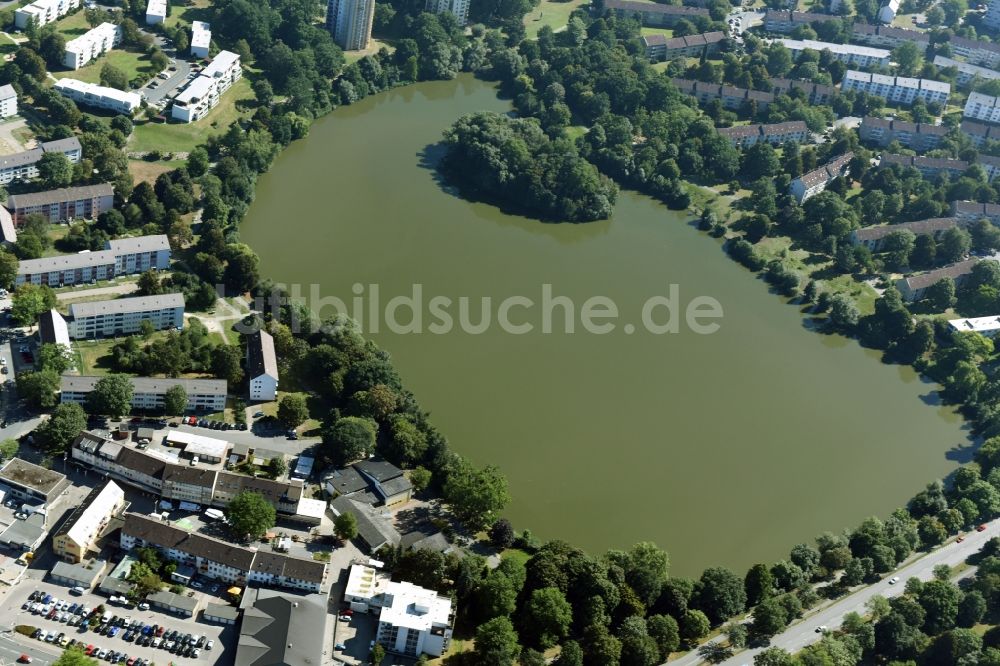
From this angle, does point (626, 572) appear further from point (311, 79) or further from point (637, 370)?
point (311, 79)

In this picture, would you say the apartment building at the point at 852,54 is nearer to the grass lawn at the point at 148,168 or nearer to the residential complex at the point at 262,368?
the grass lawn at the point at 148,168

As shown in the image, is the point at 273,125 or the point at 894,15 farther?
the point at 894,15

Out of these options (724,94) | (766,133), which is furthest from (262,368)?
(724,94)

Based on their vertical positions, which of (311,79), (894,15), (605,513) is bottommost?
(605,513)

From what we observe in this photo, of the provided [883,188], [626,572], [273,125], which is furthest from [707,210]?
[626,572]

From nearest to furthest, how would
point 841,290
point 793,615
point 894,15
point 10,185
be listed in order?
point 793,615
point 10,185
point 841,290
point 894,15

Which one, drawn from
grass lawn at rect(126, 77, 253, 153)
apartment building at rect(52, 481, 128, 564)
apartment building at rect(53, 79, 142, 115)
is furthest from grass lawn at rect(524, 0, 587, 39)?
apartment building at rect(52, 481, 128, 564)

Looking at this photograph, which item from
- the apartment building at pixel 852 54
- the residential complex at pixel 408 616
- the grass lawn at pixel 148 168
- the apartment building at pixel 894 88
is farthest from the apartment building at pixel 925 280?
the grass lawn at pixel 148 168
